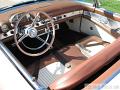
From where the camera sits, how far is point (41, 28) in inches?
157

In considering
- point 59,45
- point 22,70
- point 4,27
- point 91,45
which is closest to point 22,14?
point 4,27

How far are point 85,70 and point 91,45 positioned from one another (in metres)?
1.94

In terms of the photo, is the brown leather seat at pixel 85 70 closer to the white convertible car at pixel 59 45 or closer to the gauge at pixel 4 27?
the white convertible car at pixel 59 45

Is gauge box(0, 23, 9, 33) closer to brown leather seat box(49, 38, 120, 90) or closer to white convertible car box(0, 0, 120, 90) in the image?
white convertible car box(0, 0, 120, 90)

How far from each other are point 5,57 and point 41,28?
3.82 feet

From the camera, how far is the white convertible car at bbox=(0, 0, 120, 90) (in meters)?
2.51

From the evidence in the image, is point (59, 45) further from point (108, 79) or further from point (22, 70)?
point (108, 79)

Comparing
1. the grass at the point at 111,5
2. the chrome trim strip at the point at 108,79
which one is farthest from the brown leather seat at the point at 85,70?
the grass at the point at 111,5

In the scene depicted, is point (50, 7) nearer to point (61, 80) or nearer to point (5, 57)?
point (5, 57)

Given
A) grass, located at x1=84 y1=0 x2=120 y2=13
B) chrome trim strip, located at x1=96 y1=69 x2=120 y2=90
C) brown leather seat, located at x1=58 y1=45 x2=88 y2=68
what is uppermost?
chrome trim strip, located at x1=96 y1=69 x2=120 y2=90

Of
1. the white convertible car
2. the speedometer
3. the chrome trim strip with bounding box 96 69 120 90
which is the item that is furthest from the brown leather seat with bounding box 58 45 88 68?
the chrome trim strip with bounding box 96 69 120 90

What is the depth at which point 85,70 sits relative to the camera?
247 cm

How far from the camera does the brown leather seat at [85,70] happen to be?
7.74 feet

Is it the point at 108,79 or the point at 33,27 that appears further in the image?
the point at 33,27
